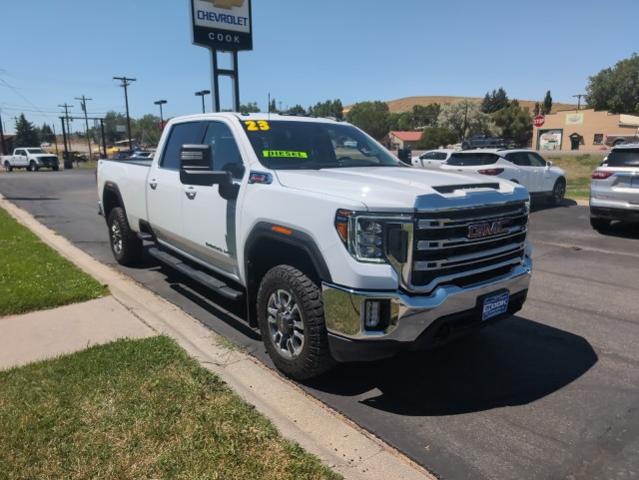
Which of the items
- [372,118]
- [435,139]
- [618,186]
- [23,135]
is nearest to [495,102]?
[372,118]

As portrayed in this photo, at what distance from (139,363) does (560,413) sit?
3065mm

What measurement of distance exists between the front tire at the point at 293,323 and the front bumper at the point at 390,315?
13cm

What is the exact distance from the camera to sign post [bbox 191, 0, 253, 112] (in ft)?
54.0

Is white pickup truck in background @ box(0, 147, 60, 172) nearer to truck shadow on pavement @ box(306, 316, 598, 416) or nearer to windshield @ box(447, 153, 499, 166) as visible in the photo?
windshield @ box(447, 153, 499, 166)

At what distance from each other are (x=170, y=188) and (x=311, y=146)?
1.73 m

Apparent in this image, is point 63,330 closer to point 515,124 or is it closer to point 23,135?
point 515,124

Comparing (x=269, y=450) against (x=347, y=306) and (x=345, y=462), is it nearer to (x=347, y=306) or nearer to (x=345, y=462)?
(x=345, y=462)

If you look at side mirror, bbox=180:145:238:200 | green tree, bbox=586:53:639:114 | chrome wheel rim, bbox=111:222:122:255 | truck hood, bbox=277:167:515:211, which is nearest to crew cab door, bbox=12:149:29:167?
chrome wheel rim, bbox=111:222:122:255

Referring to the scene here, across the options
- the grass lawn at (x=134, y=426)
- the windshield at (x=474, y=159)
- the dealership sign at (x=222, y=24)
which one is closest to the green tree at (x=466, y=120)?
the dealership sign at (x=222, y=24)

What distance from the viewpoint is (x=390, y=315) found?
3.11 m

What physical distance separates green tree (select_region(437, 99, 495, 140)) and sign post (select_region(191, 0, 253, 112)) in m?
75.6

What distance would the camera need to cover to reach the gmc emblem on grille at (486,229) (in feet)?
11.1

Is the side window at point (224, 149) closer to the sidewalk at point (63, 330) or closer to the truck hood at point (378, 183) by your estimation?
the truck hood at point (378, 183)

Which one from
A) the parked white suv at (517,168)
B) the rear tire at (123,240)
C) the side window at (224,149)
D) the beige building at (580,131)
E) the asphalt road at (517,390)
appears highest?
the beige building at (580,131)
